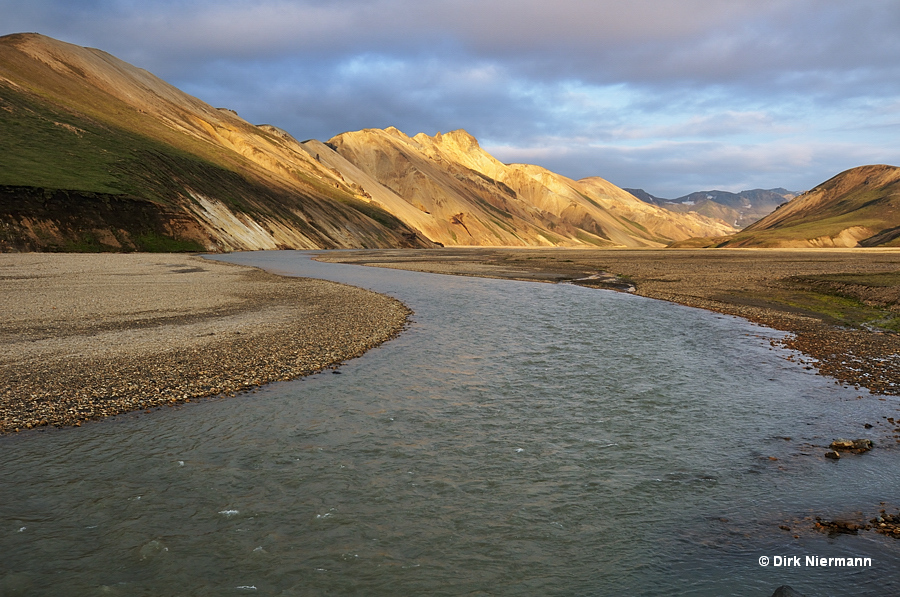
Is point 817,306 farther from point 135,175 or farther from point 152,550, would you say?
point 135,175

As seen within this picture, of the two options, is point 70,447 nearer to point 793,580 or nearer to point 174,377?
point 174,377

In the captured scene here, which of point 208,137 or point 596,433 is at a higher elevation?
point 208,137

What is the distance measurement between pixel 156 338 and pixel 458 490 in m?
16.1

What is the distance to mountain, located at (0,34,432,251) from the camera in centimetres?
8181

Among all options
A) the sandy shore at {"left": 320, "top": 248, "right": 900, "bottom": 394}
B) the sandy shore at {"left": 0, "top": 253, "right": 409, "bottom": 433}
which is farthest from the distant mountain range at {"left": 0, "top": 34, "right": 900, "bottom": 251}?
the sandy shore at {"left": 320, "top": 248, "right": 900, "bottom": 394}

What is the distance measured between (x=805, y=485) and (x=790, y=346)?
1527 centimetres

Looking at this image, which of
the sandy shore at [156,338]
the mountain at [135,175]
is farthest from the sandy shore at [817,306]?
the mountain at [135,175]

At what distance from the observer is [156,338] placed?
21.5m

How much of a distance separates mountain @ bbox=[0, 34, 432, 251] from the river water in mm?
74419

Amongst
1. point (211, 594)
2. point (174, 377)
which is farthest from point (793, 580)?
point (174, 377)

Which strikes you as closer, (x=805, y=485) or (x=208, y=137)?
(x=805, y=485)

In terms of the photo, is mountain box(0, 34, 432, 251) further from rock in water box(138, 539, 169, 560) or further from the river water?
rock in water box(138, 539, 169, 560)

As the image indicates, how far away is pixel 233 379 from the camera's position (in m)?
16.8

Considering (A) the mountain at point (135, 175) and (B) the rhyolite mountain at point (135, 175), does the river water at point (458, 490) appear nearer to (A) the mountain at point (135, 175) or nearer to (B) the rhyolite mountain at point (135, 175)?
(A) the mountain at point (135, 175)
